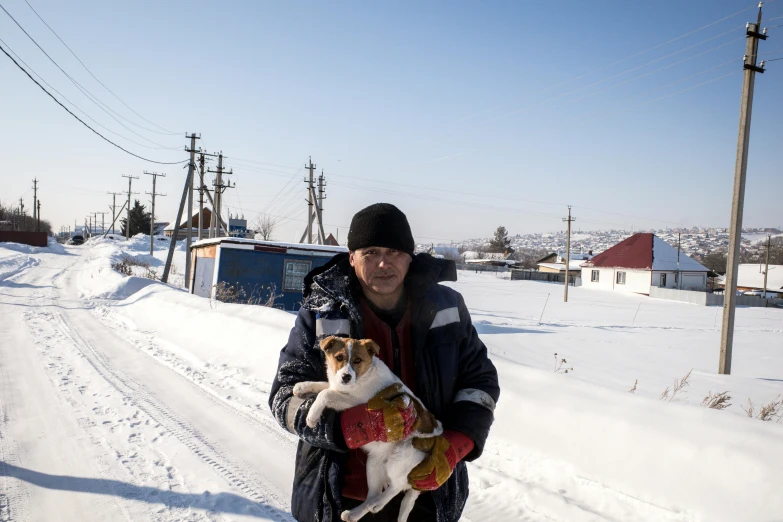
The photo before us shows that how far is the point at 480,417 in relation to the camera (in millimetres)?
2053

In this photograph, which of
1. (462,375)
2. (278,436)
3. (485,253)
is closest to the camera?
(462,375)

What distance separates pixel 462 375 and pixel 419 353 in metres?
0.29

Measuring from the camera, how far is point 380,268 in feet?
7.06

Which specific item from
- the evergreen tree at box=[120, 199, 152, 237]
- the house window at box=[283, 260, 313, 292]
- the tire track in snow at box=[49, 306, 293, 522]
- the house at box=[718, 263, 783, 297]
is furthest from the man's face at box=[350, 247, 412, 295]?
the house at box=[718, 263, 783, 297]

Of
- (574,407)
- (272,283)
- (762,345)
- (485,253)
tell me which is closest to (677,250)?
(762,345)

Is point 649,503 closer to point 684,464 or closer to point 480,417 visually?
point 684,464

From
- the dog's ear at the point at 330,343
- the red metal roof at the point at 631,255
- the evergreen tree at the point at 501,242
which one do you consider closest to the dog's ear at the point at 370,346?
the dog's ear at the point at 330,343

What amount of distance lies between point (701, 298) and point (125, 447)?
4435cm

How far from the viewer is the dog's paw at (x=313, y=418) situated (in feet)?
5.91

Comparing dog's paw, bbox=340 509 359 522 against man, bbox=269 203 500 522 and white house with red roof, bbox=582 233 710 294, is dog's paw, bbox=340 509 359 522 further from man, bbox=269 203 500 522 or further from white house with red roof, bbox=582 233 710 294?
white house with red roof, bbox=582 233 710 294

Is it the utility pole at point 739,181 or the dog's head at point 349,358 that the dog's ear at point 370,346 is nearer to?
the dog's head at point 349,358

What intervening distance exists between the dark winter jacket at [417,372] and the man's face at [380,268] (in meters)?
0.06

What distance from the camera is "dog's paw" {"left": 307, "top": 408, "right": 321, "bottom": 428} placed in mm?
1802

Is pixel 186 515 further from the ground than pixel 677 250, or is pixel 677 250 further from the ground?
pixel 677 250
